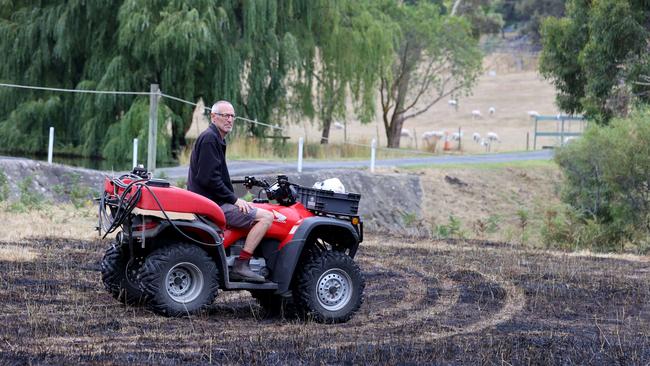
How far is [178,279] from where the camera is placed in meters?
10.5

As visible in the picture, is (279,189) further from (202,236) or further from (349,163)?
(349,163)

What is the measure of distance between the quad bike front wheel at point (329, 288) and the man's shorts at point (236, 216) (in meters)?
0.70

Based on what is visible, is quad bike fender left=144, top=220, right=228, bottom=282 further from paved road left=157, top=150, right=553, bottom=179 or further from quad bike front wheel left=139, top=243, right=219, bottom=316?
paved road left=157, top=150, right=553, bottom=179

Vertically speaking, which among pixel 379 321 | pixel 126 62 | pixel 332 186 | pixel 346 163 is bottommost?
→ pixel 379 321

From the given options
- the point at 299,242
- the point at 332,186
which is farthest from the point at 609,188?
the point at 299,242

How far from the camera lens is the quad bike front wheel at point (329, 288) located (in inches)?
427

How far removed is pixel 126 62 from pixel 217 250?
22738 mm

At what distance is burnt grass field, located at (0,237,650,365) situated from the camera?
891cm

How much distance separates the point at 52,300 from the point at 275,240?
2248 millimetres

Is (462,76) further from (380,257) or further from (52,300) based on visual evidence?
(52,300)

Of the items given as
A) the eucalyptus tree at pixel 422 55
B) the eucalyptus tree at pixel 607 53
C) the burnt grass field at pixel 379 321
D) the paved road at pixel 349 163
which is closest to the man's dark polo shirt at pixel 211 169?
the burnt grass field at pixel 379 321

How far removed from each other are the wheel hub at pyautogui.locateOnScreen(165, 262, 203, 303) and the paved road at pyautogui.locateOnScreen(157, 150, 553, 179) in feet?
50.6

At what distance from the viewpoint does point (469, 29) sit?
52.5m

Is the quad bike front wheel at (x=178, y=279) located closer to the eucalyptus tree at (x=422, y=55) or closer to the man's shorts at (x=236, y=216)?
the man's shorts at (x=236, y=216)
